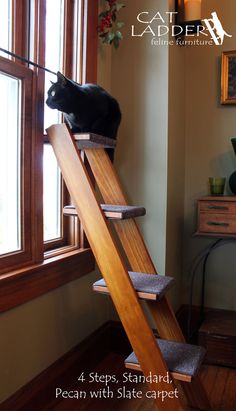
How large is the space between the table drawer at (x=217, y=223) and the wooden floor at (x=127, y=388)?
2.61 ft

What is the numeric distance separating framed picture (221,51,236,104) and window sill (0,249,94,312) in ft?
4.52

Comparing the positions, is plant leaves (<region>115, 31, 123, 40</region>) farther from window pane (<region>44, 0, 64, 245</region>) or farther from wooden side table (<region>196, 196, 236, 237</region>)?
wooden side table (<region>196, 196, 236, 237</region>)

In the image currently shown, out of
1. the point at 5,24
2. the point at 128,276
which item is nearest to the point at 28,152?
the point at 5,24

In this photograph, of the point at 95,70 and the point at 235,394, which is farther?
the point at 95,70

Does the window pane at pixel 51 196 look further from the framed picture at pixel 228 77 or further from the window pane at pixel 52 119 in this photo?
the framed picture at pixel 228 77

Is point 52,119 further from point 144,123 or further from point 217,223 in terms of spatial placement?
point 217,223

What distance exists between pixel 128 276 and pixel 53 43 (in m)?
1.19

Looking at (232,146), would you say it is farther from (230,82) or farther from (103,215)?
(103,215)

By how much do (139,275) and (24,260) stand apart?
0.51m

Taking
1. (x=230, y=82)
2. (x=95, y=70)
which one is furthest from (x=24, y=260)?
(x=230, y=82)

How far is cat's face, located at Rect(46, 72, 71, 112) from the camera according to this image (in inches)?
62.2

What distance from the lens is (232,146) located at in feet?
8.32

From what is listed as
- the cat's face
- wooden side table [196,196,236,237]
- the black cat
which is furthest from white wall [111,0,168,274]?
the cat's face

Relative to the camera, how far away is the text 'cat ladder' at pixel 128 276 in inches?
58.7
